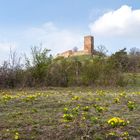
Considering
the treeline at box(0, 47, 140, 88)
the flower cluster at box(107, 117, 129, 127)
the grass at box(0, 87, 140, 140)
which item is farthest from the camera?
the treeline at box(0, 47, 140, 88)

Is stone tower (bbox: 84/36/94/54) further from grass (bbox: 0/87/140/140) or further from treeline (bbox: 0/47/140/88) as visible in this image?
grass (bbox: 0/87/140/140)

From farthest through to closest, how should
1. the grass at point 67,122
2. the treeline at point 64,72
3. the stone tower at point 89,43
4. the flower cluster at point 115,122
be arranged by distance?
the stone tower at point 89,43 < the treeline at point 64,72 < the flower cluster at point 115,122 < the grass at point 67,122

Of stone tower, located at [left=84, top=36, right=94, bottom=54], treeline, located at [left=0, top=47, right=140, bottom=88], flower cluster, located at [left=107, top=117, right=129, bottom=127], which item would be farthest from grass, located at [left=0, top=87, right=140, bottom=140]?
stone tower, located at [left=84, top=36, right=94, bottom=54]

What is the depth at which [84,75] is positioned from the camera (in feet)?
71.3

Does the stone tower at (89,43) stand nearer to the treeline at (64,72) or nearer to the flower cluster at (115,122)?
the treeline at (64,72)

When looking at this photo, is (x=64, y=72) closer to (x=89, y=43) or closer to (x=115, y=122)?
(x=89, y=43)

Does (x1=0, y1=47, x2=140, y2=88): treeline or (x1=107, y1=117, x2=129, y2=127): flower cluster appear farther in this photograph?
(x1=0, y1=47, x2=140, y2=88): treeline

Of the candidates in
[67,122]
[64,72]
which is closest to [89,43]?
[64,72]

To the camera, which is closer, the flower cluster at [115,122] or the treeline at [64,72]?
the flower cluster at [115,122]

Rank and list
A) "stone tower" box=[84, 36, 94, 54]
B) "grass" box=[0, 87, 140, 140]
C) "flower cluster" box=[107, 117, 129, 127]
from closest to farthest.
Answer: "grass" box=[0, 87, 140, 140] → "flower cluster" box=[107, 117, 129, 127] → "stone tower" box=[84, 36, 94, 54]

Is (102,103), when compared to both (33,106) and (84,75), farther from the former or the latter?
(84,75)

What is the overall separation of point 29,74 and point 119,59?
646cm

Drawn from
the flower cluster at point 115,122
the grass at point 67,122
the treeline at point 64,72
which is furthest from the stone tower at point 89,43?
the flower cluster at point 115,122

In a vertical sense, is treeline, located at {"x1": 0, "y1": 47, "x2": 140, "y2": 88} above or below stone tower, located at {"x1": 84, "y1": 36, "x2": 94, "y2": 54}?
below
